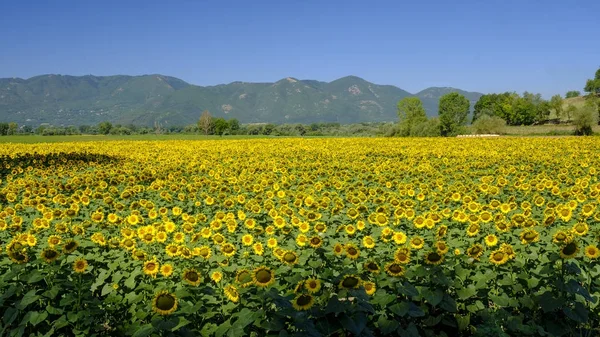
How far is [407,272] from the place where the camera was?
4.79 metres

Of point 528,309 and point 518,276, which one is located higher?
point 518,276

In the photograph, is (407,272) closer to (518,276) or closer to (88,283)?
(518,276)

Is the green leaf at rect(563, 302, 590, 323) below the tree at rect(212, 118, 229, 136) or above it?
below

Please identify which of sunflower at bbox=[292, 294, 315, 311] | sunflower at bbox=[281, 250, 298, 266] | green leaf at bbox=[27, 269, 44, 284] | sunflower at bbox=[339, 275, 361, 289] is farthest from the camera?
sunflower at bbox=[281, 250, 298, 266]

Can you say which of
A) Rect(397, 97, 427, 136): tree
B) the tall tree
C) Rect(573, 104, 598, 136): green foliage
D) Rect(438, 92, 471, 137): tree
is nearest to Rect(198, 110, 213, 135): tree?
Rect(397, 97, 427, 136): tree

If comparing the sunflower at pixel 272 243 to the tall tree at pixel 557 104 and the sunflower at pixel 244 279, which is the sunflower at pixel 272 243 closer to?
the sunflower at pixel 244 279

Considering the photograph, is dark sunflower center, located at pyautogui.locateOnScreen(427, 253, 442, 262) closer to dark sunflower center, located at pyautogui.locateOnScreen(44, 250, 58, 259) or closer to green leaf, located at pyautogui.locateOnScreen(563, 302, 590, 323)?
green leaf, located at pyautogui.locateOnScreen(563, 302, 590, 323)

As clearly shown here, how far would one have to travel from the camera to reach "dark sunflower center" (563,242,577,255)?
473cm

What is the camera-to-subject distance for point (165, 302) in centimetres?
403

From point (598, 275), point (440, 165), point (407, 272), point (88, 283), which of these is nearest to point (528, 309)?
point (598, 275)

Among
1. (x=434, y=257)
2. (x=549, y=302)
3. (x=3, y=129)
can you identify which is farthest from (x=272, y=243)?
(x=3, y=129)

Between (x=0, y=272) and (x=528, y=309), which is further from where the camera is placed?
(x=0, y=272)

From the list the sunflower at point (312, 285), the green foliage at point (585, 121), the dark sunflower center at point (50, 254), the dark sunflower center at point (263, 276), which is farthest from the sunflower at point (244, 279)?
the green foliage at point (585, 121)

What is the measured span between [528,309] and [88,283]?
16.6 ft
